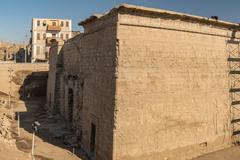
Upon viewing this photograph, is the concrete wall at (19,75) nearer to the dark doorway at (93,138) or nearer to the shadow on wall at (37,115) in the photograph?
the shadow on wall at (37,115)

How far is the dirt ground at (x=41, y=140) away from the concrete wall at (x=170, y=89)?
127 inches

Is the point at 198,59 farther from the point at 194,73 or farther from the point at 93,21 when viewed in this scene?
the point at 93,21

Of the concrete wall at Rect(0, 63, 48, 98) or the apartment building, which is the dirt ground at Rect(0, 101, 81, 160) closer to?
the concrete wall at Rect(0, 63, 48, 98)

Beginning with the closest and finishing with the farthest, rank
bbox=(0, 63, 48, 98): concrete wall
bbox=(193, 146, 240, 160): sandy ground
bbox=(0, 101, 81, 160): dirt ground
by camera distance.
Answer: bbox=(0, 101, 81, 160): dirt ground
bbox=(193, 146, 240, 160): sandy ground
bbox=(0, 63, 48, 98): concrete wall

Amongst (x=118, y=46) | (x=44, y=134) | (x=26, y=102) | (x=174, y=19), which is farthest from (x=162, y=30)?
(x=26, y=102)

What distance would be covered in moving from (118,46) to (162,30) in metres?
2.10

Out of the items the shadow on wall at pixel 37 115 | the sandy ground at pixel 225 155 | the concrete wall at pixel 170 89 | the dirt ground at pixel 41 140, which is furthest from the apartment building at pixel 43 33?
the sandy ground at pixel 225 155

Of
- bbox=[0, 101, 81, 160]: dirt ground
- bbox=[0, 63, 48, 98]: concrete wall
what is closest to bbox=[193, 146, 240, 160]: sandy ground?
bbox=[0, 101, 81, 160]: dirt ground

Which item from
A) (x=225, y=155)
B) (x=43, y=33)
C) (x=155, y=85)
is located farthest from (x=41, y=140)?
(x=43, y=33)

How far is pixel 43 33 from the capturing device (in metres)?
48.1

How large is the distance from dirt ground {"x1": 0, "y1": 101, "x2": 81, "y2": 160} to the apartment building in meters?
26.9

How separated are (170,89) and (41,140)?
664 cm

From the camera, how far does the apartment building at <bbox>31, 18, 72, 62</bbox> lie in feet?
155

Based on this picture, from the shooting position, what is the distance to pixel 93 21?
39.8 feet
